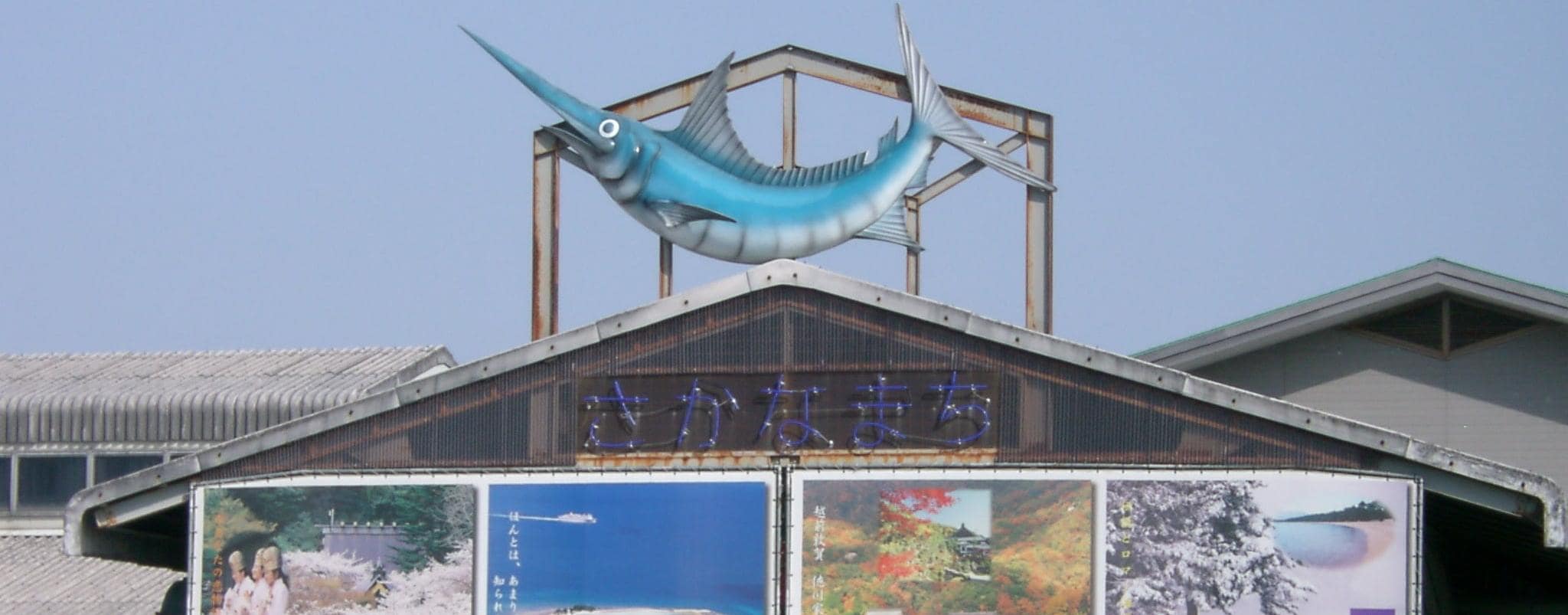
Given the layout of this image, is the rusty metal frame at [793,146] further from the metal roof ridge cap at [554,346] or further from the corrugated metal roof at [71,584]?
the corrugated metal roof at [71,584]

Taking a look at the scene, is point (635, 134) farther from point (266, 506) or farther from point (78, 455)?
point (78, 455)

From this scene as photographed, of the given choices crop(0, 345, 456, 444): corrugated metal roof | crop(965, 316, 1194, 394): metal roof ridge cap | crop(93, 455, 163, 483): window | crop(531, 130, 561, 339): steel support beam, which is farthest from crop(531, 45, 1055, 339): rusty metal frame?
crop(93, 455, 163, 483): window

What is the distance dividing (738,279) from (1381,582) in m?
9.17

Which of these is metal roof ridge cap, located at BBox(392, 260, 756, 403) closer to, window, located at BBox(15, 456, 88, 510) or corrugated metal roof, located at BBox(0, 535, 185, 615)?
corrugated metal roof, located at BBox(0, 535, 185, 615)

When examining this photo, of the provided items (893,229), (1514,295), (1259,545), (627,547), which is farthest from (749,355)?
(1514,295)

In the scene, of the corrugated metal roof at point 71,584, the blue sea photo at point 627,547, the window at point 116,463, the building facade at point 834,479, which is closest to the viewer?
the building facade at point 834,479

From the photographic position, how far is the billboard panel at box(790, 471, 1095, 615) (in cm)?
2862

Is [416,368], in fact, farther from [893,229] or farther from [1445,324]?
[1445,324]

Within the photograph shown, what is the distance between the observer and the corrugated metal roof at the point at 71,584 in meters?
39.4

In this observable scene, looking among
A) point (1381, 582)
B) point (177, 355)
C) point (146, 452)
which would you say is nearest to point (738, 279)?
point (1381, 582)

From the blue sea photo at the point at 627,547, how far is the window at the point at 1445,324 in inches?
542

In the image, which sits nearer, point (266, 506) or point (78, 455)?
point (266, 506)

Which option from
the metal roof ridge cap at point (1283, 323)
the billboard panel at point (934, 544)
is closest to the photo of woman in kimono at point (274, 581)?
the billboard panel at point (934, 544)

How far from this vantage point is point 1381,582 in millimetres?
28141
